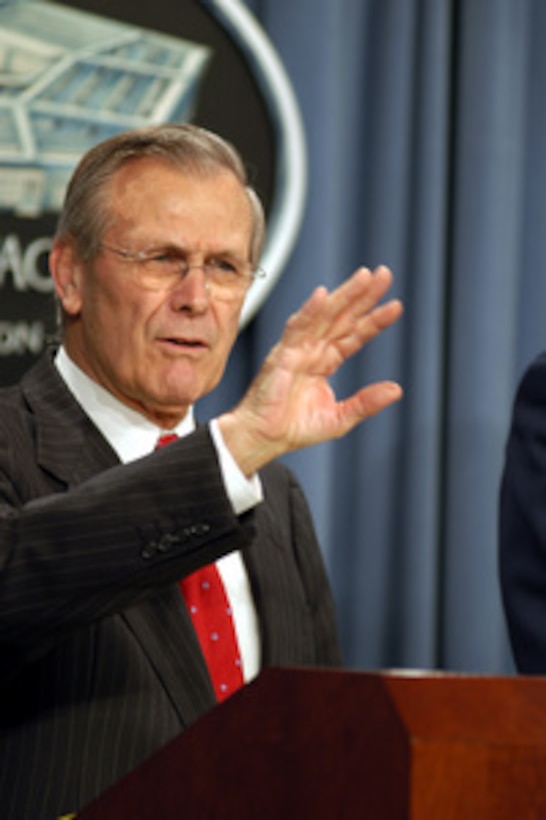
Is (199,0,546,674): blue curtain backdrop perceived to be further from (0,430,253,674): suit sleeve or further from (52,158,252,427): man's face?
(0,430,253,674): suit sleeve

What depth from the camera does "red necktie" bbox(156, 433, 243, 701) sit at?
1.55m

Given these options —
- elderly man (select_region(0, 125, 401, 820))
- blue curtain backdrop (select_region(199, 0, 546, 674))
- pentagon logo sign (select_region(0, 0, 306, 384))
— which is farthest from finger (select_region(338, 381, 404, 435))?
blue curtain backdrop (select_region(199, 0, 546, 674))

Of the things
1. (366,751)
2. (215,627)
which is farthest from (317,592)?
(366,751)

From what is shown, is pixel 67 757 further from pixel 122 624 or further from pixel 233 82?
pixel 233 82

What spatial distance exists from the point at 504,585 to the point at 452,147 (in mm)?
1322

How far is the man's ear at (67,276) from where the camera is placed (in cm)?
171

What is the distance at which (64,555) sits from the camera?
1205 millimetres

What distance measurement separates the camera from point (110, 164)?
1.67 meters

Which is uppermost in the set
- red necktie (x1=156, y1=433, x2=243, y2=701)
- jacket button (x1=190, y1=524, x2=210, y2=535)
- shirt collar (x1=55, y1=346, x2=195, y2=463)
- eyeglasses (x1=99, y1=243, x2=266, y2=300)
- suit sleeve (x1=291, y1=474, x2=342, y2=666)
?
eyeglasses (x1=99, y1=243, x2=266, y2=300)

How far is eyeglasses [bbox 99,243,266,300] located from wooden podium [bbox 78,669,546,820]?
3.08 feet

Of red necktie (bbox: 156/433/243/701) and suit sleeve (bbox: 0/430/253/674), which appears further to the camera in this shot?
red necktie (bbox: 156/433/243/701)

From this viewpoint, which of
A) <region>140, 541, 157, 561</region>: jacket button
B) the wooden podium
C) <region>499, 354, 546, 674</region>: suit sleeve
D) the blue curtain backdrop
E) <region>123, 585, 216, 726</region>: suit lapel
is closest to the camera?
the wooden podium

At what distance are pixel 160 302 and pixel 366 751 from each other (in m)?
1.03

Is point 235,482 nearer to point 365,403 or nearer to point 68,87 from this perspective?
point 365,403
